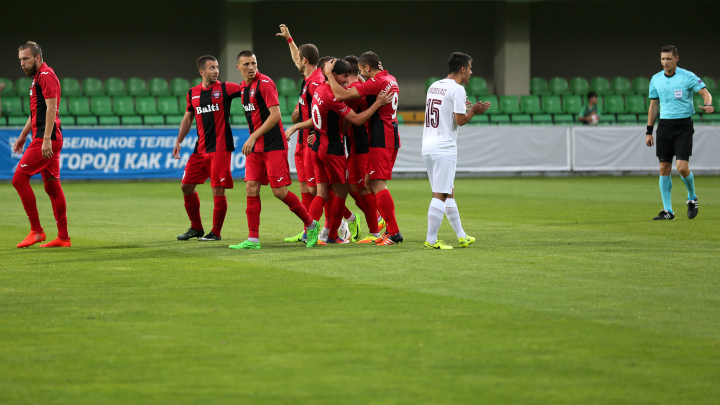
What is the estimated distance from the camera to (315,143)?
832 cm

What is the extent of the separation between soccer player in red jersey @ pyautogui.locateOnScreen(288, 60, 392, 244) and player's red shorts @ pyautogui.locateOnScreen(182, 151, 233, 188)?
0.90 m

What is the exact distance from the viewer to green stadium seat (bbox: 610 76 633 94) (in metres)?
29.3

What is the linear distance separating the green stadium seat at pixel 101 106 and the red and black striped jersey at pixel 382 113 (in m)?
18.0

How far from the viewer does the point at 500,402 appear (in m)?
3.29

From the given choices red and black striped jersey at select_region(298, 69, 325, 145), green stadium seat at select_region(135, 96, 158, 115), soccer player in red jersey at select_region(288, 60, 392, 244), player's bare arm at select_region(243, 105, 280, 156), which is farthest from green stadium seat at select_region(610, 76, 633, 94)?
player's bare arm at select_region(243, 105, 280, 156)

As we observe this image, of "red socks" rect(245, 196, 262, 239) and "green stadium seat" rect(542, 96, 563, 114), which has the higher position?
"green stadium seat" rect(542, 96, 563, 114)

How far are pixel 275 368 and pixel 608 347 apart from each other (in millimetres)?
1704

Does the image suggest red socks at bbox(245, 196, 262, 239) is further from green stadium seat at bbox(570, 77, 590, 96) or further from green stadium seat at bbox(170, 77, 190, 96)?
green stadium seat at bbox(570, 77, 590, 96)

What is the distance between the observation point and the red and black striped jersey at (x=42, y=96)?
8203mm

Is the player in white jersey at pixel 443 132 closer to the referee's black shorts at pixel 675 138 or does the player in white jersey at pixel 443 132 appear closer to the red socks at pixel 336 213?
the red socks at pixel 336 213

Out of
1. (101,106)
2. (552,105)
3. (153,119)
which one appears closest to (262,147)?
(153,119)

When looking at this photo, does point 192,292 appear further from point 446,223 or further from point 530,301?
point 446,223

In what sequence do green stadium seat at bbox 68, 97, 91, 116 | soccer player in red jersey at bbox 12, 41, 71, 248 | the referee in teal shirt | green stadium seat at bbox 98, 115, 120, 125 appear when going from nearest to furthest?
soccer player in red jersey at bbox 12, 41, 71, 248, the referee in teal shirt, green stadium seat at bbox 98, 115, 120, 125, green stadium seat at bbox 68, 97, 91, 116

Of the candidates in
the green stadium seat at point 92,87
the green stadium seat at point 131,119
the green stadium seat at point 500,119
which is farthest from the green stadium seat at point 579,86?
the green stadium seat at point 92,87
